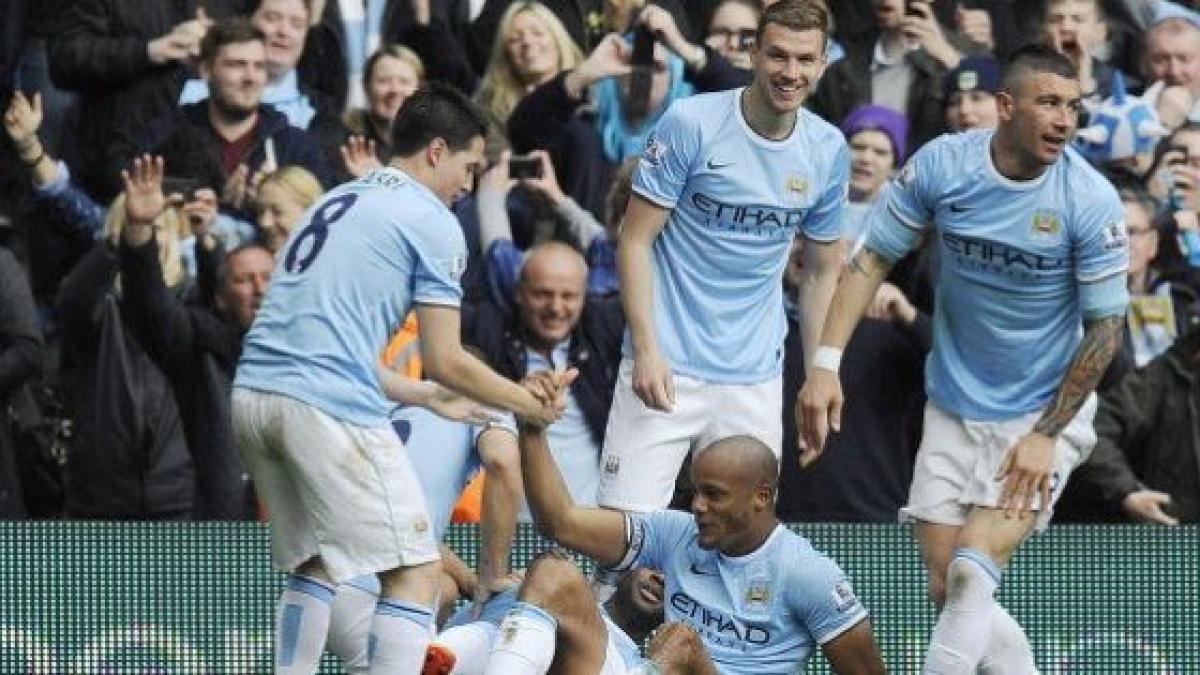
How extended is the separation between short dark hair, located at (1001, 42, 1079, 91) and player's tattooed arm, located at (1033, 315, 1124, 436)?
2.86ft

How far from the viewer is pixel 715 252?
12891 mm

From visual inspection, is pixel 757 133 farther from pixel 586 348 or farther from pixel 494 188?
pixel 494 188

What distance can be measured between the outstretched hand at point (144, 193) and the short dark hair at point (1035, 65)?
13.8 feet

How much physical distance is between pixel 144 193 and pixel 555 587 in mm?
4435

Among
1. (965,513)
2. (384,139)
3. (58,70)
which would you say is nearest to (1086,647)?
(965,513)

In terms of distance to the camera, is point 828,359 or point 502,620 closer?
point 502,620

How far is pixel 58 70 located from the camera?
16.6m

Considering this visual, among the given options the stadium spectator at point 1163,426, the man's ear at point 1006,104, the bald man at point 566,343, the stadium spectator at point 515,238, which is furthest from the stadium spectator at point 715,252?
the stadium spectator at point 1163,426

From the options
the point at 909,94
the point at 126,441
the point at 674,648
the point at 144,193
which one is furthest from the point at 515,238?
the point at 674,648

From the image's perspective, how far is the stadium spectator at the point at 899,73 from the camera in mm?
16484

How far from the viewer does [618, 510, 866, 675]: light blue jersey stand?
1165 centimetres

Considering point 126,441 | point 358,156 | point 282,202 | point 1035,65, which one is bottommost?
point 126,441

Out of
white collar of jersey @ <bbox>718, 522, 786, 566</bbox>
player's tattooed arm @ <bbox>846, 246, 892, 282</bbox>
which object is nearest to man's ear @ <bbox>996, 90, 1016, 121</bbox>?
player's tattooed arm @ <bbox>846, 246, 892, 282</bbox>

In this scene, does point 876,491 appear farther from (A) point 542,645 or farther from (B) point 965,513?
(A) point 542,645
